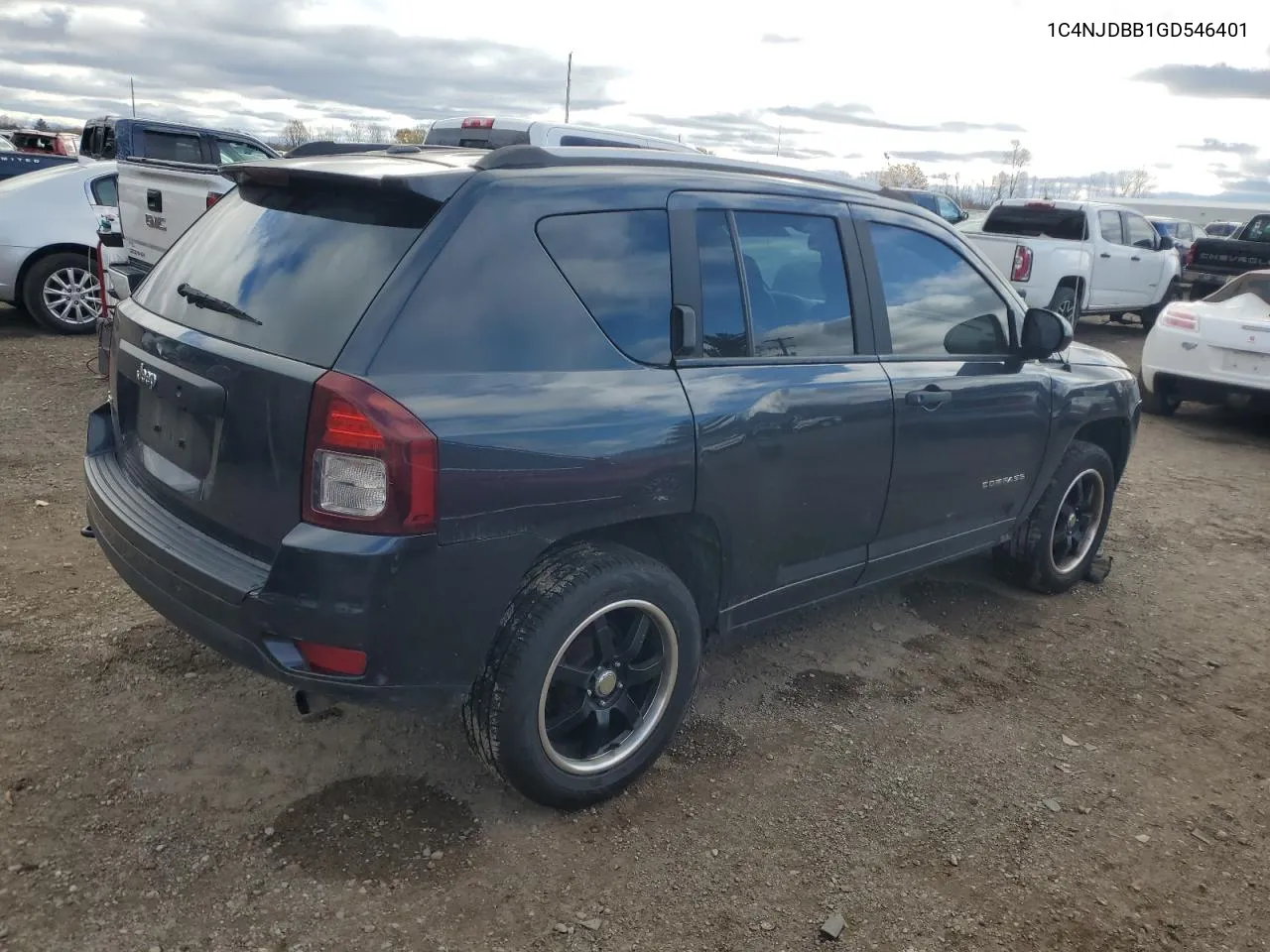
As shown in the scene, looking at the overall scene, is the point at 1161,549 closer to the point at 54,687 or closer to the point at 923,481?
the point at 923,481

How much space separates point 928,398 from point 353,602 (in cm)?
231

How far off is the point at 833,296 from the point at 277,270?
1.88m

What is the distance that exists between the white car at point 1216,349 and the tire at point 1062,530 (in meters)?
4.47

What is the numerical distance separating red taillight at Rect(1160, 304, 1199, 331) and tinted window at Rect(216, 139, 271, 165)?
9818mm

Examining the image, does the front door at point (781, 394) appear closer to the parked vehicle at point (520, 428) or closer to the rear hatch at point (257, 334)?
the parked vehicle at point (520, 428)

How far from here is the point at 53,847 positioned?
2.71 meters

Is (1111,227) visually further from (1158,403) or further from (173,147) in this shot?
(173,147)

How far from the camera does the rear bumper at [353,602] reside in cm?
246

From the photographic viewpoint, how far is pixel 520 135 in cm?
802

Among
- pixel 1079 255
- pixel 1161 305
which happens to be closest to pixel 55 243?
pixel 1079 255

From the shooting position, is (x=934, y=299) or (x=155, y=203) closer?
(x=934, y=299)

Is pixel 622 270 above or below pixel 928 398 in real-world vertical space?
above

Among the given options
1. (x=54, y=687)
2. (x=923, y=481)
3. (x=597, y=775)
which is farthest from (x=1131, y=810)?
(x=54, y=687)

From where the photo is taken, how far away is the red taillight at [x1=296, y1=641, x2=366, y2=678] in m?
2.52
